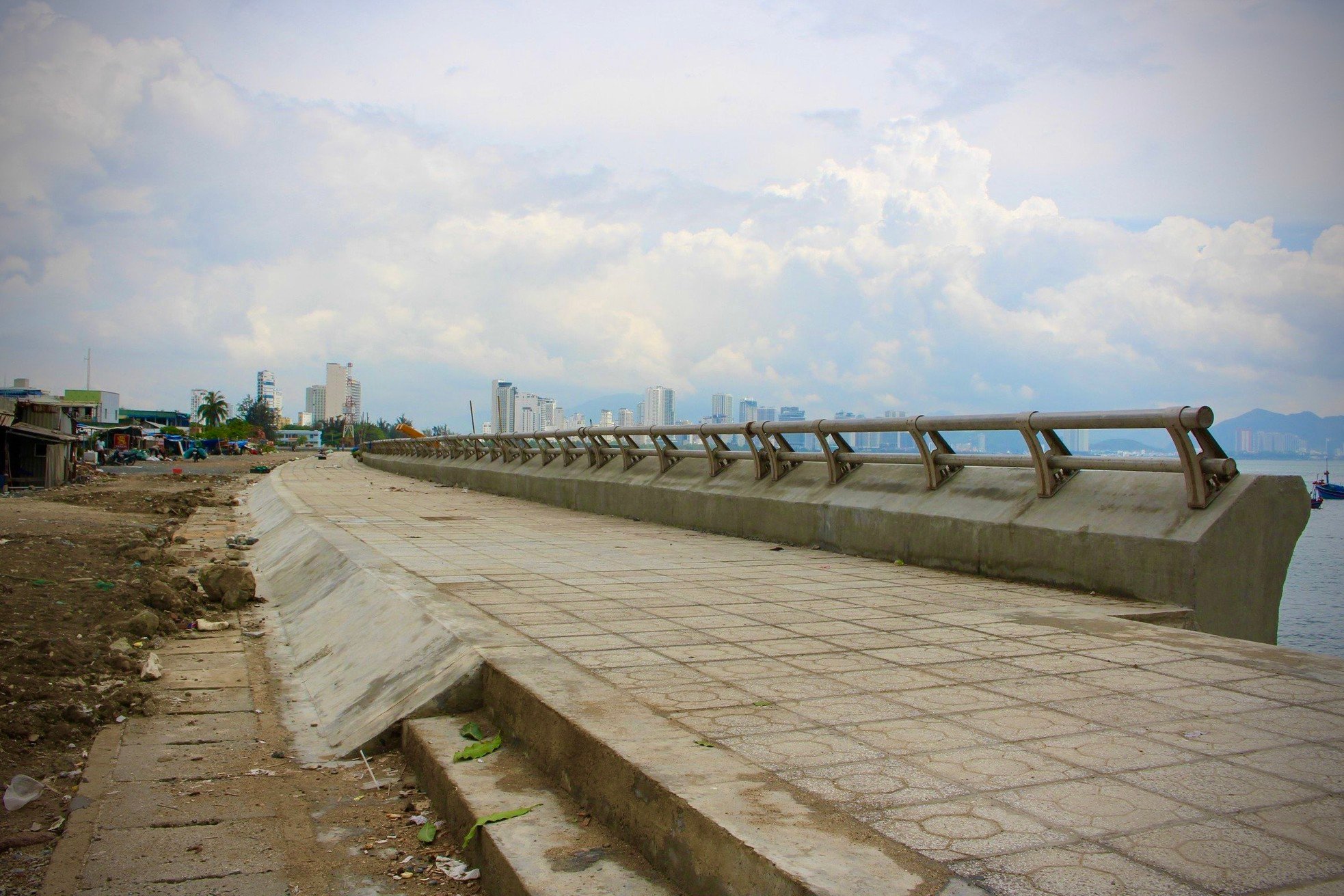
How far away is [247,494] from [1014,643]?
27.2m

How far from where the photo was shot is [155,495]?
88.4 ft

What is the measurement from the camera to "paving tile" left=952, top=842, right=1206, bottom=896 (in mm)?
2244

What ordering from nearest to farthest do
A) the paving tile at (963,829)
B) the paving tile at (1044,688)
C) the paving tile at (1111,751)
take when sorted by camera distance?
1. the paving tile at (963,829)
2. the paving tile at (1111,751)
3. the paving tile at (1044,688)

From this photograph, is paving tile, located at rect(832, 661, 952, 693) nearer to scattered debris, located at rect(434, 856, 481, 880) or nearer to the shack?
scattered debris, located at rect(434, 856, 481, 880)

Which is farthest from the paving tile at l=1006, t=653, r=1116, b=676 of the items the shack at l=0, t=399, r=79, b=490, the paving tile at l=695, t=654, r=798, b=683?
the shack at l=0, t=399, r=79, b=490

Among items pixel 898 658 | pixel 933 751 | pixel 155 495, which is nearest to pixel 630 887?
pixel 933 751

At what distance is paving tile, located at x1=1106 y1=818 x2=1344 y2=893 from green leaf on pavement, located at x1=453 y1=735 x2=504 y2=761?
2.44 m

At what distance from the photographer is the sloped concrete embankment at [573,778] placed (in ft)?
8.09

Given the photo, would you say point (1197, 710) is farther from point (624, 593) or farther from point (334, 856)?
point (624, 593)

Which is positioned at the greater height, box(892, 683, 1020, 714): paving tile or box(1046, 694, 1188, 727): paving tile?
box(1046, 694, 1188, 727): paving tile

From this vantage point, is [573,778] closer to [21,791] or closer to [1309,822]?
[1309,822]

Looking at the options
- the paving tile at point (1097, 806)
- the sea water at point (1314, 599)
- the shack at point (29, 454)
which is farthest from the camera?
the shack at point (29, 454)

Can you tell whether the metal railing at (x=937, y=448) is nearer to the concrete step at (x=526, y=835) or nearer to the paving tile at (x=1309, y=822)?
the paving tile at (x=1309, y=822)

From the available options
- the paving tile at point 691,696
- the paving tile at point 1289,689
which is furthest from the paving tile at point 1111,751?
the paving tile at point 691,696
